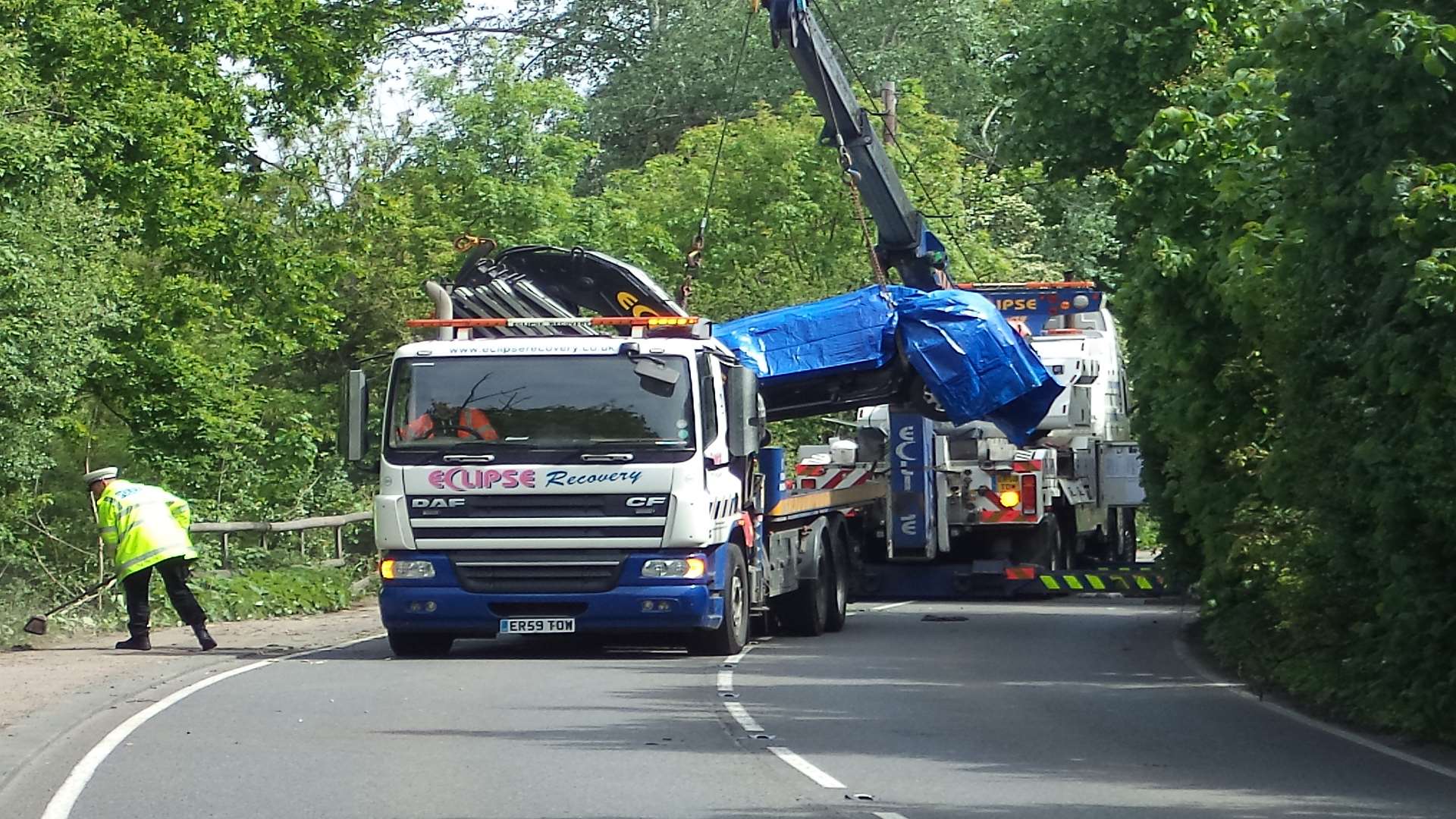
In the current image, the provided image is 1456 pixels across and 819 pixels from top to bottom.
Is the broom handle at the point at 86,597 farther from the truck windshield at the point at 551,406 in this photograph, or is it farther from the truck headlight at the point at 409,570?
the truck windshield at the point at 551,406

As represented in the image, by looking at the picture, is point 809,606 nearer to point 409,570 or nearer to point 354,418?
point 409,570

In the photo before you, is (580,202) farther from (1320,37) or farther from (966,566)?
(1320,37)

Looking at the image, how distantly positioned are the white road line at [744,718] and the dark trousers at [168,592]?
640cm

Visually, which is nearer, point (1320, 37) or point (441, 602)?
point (1320, 37)

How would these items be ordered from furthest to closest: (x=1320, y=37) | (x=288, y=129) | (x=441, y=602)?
(x=288, y=129)
(x=441, y=602)
(x=1320, y=37)

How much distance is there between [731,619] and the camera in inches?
698

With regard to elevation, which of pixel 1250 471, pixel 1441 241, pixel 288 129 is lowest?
pixel 1250 471

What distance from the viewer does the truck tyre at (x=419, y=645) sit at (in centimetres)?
1762

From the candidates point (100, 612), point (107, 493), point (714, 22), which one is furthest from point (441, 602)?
point (714, 22)

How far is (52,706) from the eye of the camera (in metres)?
13.8

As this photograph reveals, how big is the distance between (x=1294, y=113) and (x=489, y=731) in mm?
5720

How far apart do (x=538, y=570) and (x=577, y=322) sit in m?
2.14

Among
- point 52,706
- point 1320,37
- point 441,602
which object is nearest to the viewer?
point 1320,37

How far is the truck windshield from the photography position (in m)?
16.8
